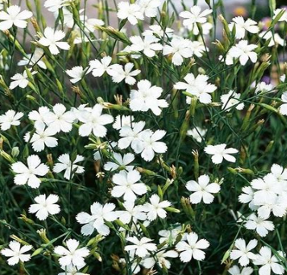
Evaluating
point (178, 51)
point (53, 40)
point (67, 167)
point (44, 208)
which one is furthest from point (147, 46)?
point (44, 208)

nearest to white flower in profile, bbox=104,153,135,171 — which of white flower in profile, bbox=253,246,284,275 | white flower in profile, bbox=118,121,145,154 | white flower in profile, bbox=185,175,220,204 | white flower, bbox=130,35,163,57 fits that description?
white flower in profile, bbox=118,121,145,154

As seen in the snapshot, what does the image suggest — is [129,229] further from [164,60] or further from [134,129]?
[164,60]

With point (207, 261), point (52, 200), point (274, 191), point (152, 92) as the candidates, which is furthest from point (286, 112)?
point (52, 200)

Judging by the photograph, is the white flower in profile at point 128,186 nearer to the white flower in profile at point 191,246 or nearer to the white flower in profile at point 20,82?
the white flower in profile at point 191,246

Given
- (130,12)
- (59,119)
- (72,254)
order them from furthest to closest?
(130,12) → (59,119) → (72,254)

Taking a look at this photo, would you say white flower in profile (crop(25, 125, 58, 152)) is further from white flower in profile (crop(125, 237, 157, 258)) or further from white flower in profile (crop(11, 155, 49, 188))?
white flower in profile (crop(125, 237, 157, 258))

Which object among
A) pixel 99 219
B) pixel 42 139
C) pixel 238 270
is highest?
pixel 42 139

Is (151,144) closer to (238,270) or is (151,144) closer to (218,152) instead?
(218,152)

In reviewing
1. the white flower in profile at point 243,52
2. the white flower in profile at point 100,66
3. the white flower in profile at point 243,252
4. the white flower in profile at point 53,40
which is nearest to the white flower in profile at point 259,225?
the white flower in profile at point 243,252
